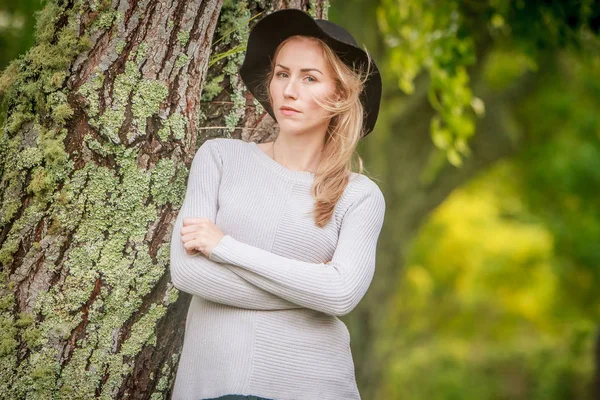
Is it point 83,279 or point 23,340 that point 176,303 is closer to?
point 83,279

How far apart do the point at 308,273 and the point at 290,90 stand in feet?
2.16

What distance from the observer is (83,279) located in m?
2.63

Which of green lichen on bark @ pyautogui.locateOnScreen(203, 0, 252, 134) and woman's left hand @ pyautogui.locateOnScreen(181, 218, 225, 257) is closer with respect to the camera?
woman's left hand @ pyautogui.locateOnScreen(181, 218, 225, 257)

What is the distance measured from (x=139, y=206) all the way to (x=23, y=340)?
602mm

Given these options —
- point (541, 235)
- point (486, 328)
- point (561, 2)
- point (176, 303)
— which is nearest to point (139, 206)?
point (176, 303)

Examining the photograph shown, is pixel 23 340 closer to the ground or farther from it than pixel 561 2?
closer to the ground

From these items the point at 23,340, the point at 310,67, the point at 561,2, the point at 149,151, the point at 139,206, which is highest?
the point at 561,2

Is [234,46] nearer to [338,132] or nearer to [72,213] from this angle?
[338,132]

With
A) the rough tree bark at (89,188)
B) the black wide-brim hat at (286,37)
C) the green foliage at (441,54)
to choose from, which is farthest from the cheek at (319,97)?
the green foliage at (441,54)

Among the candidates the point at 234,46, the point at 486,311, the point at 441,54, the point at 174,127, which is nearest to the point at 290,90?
the point at 174,127

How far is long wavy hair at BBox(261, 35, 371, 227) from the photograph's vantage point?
2.65 m

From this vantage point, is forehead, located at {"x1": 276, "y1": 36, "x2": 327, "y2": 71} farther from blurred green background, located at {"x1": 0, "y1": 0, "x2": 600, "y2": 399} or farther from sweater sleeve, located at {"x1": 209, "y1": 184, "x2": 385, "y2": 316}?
blurred green background, located at {"x1": 0, "y1": 0, "x2": 600, "y2": 399}

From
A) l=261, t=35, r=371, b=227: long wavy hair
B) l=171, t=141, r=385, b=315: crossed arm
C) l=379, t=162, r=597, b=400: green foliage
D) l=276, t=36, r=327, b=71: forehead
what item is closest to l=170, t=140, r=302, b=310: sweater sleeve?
l=171, t=141, r=385, b=315: crossed arm

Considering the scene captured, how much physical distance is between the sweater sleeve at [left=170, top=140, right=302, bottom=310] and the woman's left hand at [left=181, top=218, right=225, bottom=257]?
4cm
